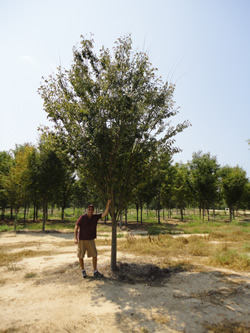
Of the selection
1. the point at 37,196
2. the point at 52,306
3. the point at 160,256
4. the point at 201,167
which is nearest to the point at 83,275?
the point at 52,306

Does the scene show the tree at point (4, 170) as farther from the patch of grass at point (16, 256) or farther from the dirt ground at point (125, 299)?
the dirt ground at point (125, 299)

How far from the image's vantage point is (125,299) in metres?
5.04

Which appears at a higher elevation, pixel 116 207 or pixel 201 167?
pixel 201 167

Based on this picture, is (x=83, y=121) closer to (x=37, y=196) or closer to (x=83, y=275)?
(x=83, y=275)

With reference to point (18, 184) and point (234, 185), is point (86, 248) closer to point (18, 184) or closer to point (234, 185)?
point (18, 184)

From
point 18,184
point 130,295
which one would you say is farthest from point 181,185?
point 130,295

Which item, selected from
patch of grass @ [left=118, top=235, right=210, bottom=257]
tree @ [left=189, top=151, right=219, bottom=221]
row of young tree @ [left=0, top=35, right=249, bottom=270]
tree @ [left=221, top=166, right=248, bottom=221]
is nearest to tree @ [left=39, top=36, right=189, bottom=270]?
row of young tree @ [left=0, top=35, right=249, bottom=270]

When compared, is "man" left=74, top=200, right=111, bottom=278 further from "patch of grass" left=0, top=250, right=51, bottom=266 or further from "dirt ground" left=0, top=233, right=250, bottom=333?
"patch of grass" left=0, top=250, right=51, bottom=266

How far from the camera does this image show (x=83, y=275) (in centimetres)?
652

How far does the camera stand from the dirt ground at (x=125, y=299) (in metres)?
3.91

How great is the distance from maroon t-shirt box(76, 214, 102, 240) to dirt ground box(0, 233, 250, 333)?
1.20m

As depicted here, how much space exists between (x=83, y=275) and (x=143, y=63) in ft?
23.2

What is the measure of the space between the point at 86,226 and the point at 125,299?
248 cm

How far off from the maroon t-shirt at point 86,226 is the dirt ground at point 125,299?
1203mm
